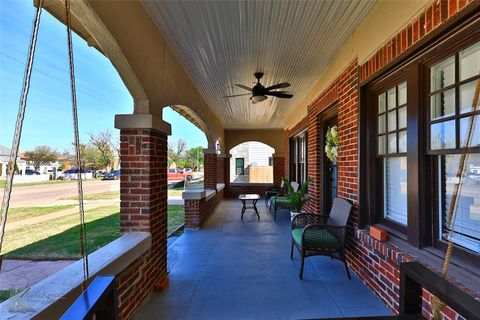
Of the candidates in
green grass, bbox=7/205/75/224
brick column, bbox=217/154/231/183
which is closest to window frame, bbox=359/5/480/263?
brick column, bbox=217/154/231/183

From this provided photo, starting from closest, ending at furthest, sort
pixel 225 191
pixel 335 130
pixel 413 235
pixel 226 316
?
pixel 413 235
pixel 226 316
pixel 335 130
pixel 225 191

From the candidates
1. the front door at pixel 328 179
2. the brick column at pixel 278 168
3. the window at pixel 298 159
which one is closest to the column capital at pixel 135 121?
the front door at pixel 328 179

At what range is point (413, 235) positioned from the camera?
2143mm

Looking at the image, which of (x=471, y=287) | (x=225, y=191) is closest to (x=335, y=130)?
(x=471, y=287)

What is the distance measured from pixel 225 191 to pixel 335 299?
840 centimetres

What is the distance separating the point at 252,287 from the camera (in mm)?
2824

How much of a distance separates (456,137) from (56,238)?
6572 millimetres

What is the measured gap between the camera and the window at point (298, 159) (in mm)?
7222

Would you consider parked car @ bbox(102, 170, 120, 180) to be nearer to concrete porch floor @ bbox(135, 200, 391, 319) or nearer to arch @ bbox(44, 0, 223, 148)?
concrete porch floor @ bbox(135, 200, 391, 319)

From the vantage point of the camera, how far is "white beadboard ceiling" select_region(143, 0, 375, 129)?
2461 mm

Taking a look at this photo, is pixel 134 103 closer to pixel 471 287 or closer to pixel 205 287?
pixel 205 287

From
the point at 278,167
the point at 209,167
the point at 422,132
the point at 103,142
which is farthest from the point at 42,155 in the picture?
the point at 278,167

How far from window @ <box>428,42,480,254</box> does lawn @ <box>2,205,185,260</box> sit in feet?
15.5

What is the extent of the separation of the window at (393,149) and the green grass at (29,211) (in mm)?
9091
